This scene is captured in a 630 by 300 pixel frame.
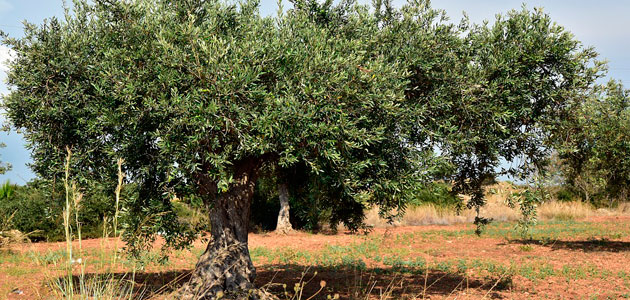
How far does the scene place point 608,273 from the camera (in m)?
15.5

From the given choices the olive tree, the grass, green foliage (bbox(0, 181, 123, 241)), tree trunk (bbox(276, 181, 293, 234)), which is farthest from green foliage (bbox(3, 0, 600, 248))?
tree trunk (bbox(276, 181, 293, 234))

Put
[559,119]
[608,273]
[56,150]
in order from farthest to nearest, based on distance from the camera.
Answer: [608,273] → [559,119] → [56,150]

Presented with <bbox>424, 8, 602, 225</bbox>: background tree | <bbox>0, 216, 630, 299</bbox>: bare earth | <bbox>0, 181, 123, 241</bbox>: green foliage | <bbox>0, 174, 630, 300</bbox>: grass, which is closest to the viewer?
<bbox>424, 8, 602, 225</bbox>: background tree

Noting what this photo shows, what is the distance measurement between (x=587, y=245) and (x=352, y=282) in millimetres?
13554

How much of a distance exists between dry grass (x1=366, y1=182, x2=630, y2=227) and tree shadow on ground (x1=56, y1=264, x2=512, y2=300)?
14.4 m

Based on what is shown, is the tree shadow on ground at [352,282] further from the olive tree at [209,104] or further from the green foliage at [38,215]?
the green foliage at [38,215]

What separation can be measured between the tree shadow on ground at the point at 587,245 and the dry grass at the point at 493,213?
703 cm

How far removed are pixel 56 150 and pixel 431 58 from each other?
7.70 metres

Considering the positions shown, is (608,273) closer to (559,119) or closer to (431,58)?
(559,119)

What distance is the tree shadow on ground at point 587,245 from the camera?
20547mm

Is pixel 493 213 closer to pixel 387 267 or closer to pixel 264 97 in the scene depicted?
pixel 387 267

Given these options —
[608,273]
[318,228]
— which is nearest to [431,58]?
[608,273]

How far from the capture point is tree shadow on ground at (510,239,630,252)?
67.4ft

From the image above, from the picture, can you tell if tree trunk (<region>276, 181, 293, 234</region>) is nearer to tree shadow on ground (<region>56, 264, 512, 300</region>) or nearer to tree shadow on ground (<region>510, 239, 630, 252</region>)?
tree shadow on ground (<region>56, 264, 512, 300</region>)
